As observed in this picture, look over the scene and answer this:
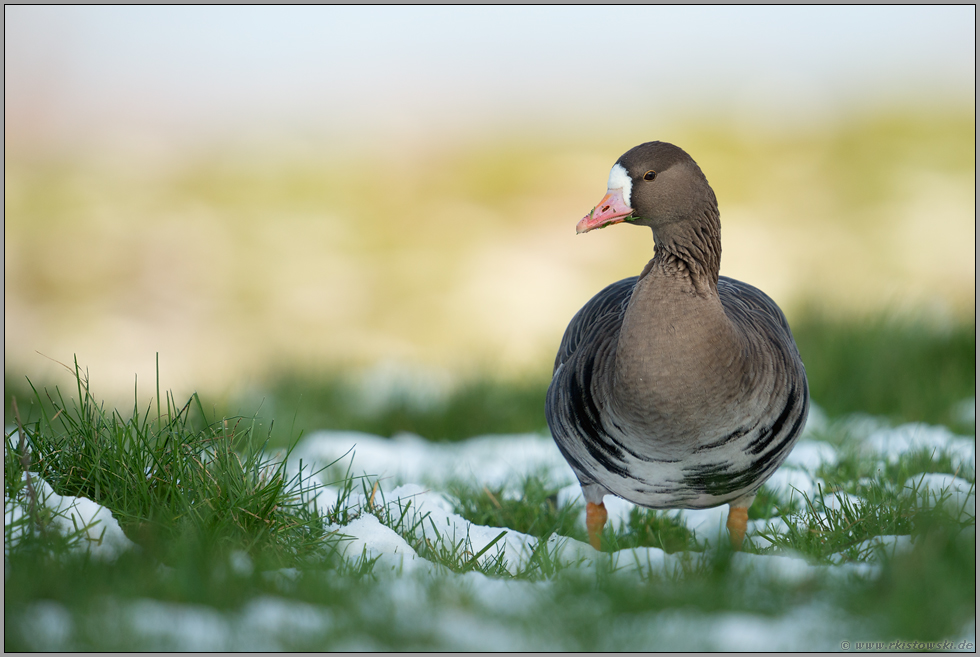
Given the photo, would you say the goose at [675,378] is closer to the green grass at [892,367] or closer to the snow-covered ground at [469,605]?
the snow-covered ground at [469,605]

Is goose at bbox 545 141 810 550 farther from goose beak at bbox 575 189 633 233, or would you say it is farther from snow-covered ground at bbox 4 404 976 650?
snow-covered ground at bbox 4 404 976 650

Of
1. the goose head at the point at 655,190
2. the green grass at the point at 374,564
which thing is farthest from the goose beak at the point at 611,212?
the green grass at the point at 374,564

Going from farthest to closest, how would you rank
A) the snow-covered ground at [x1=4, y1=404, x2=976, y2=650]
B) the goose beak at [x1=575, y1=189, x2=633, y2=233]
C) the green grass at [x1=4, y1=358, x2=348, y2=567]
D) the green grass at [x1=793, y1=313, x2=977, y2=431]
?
the green grass at [x1=793, y1=313, x2=977, y2=431] → the goose beak at [x1=575, y1=189, x2=633, y2=233] → the green grass at [x1=4, y1=358, x2=348, y2=567] → the snow-covered ground at [x1=4, y1=404, x2=976, y2=650]

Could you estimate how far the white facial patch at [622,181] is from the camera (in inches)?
144

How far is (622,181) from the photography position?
12.1 ft

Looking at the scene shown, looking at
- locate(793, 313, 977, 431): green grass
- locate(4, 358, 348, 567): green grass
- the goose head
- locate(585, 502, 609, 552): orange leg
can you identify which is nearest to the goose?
the goose head

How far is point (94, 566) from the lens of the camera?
9.43ft

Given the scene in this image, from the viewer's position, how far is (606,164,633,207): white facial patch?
144 inches

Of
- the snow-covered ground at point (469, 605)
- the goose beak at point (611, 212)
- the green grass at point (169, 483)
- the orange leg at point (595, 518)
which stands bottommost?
the snow-covered ground at point (469, 605)

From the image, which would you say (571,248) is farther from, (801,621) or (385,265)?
(801,621)

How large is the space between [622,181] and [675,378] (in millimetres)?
919

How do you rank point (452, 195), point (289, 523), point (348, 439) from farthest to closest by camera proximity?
point (452, 195)
point (348, 439)
point (289, 523)

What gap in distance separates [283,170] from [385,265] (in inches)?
140

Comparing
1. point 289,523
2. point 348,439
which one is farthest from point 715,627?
point 348,439
